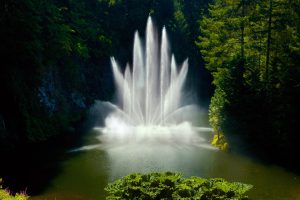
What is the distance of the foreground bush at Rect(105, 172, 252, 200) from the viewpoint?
13.4m

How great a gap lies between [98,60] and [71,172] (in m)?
27.5

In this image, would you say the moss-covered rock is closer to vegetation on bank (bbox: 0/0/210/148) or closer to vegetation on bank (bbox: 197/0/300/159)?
vegetation on bank (bbox: 197/0/300/159)

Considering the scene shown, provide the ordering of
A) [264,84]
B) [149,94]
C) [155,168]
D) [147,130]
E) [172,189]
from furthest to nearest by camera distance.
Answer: [149,94], [147,130], [264,84], [155,168], [172,189]

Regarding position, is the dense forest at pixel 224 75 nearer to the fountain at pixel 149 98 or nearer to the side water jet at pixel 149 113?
the side water jet at pixel 149 113

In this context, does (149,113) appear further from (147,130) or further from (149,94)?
(147,130)

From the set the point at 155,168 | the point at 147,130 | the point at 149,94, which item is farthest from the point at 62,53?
the point at 155,168

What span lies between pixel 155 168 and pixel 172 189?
7.44 m

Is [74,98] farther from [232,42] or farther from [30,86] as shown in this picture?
[232,42]

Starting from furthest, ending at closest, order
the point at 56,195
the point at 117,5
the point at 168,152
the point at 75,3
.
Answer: the point at 117,5, the point at 75,3, the point at 168,152, the point at 56,195

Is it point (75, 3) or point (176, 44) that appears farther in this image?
point (176, 44)

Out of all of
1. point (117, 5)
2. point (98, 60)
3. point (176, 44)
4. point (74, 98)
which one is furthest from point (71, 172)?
point (176, 44)

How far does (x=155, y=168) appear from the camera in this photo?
21.2m

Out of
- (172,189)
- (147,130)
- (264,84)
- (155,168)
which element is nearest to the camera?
(172,189)

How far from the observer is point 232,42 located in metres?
28.3
